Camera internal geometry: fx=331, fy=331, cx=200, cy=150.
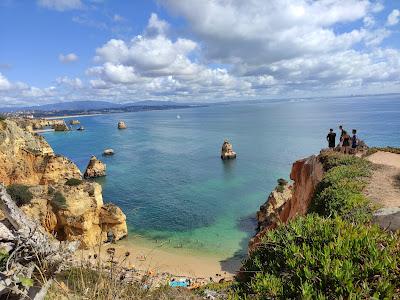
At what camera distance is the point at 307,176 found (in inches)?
904

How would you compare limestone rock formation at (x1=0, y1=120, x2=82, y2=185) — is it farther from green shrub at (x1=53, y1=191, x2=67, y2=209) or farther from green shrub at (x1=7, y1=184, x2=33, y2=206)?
green shrub at (x1=53, y1=191, x2=67, y2=209)

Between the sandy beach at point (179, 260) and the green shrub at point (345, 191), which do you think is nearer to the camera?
the green shrub at point (345, 191)

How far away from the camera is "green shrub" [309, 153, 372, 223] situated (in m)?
11.4

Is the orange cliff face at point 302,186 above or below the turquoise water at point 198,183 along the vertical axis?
above

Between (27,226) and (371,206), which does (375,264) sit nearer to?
(27,226)

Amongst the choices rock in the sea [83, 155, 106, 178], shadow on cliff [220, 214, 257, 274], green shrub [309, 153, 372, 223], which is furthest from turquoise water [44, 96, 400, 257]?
green shrub [309, 153, 372, 223]

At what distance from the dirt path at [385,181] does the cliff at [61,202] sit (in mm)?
18441

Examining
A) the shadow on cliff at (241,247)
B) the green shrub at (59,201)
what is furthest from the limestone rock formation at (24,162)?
the shadow on cliff at (241,247)

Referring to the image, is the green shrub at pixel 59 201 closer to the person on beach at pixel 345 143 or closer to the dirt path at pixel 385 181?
the person on beach at pixel 345 143

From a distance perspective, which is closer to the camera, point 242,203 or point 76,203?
point 76,203

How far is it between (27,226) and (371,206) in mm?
10658

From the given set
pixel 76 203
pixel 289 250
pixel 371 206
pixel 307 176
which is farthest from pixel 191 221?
pixel 289 250

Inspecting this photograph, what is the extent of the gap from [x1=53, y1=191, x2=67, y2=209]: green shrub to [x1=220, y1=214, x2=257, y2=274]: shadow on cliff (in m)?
16.0

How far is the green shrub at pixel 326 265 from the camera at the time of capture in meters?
5.01
